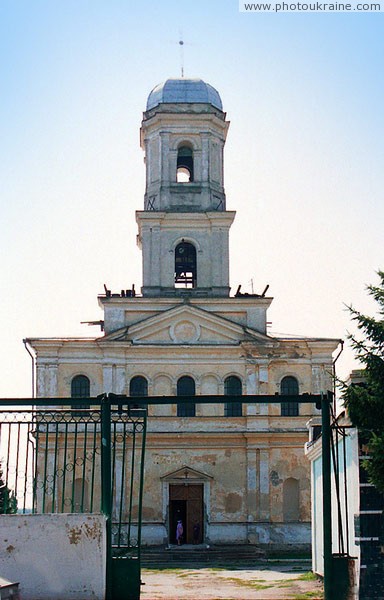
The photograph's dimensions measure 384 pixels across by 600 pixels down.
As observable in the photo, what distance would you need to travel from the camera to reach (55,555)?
1196 cm

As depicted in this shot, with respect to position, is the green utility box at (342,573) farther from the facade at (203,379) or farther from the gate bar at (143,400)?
the facade at (203,379)

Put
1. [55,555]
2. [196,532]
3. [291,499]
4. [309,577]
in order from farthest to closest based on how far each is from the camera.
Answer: [291,499], [196,532], [309,577], [55,555]

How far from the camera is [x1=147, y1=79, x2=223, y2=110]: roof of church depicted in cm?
3578

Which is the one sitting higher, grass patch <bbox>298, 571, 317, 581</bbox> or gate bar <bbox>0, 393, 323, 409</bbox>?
gate bar <bbox>0, 393, 323, 409</bbox>

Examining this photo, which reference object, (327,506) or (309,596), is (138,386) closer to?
(309,596)

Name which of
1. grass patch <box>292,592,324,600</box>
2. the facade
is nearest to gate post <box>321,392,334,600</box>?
grass patch <box>292,592,324,600</box>

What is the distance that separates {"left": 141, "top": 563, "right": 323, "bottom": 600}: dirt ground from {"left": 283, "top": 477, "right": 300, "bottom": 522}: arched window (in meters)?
5.68

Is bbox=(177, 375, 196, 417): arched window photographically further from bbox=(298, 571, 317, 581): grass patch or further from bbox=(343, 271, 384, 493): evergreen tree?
bbox=(343, 271, 384, 493): evergreen tree

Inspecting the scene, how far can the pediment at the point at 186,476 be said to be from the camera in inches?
1268

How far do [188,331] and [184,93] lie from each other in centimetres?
947

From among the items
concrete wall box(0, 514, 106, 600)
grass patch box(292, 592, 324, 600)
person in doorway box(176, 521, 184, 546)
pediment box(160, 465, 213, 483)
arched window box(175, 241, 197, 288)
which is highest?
arched window box(175, 241, 197, 288)

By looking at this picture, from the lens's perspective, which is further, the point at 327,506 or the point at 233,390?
the point at 233,390

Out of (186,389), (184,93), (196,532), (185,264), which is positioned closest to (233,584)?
(196,532)

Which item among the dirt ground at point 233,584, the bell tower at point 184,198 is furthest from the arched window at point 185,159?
the dirt ground at point 233,584
